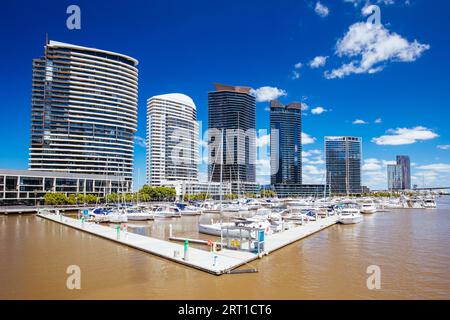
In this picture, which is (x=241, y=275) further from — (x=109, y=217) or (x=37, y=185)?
(x=37, y=185)

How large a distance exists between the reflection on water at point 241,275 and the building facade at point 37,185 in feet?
286

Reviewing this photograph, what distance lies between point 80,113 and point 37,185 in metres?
55.3

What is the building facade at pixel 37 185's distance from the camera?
119200mm

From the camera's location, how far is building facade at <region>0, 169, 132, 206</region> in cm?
11920

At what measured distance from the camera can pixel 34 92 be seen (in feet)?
538

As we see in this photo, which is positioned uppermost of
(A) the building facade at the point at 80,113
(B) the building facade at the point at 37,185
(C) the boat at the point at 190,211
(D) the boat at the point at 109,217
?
(A) the building facade at the point at 80,113

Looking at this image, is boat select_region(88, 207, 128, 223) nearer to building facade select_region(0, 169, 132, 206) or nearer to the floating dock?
the floating dock

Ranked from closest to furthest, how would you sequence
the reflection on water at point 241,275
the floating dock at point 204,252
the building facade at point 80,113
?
the reflection on water at point 241,275
the floating dock at point 204,252
the building facade at point 80,113

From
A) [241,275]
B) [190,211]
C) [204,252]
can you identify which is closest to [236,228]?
[204,252]

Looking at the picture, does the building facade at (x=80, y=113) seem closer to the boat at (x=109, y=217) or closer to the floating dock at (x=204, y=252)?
the boat at (x=109, y=217)

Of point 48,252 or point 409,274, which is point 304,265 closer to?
point 409,274

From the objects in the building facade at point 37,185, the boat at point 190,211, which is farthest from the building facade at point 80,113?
the boat at point 190,211
